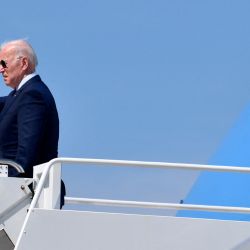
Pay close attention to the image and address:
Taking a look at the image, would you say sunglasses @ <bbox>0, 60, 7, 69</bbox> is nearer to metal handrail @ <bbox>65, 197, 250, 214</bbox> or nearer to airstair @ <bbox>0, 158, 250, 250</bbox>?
airstair @ <bbox>0, 158, 250, 250</bbox>

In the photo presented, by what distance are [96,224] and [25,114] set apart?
3.54 feet

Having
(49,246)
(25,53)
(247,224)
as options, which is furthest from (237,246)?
(25,53)

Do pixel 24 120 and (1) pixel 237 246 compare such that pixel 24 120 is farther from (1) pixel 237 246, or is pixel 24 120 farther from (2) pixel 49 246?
(1) pixel 237 246

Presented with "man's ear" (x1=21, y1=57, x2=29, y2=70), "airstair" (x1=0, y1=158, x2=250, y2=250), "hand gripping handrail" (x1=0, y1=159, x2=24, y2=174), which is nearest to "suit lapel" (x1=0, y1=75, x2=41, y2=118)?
"man's ear" (x1=21, y1=57, x2=29, y2=70)

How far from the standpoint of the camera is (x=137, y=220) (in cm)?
482

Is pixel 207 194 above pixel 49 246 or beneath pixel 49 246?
beneath

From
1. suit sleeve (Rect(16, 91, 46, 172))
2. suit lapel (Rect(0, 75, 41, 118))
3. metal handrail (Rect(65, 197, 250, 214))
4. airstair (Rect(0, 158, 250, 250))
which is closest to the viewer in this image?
airstair (Rect(0, 158, 250, 250))

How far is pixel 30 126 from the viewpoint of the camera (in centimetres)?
531

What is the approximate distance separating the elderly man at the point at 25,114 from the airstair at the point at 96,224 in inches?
11.7

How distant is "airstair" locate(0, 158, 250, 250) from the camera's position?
4727mm

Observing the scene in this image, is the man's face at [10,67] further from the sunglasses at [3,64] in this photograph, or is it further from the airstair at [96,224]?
the airstair at [96,224]

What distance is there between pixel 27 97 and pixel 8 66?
321 millimetres

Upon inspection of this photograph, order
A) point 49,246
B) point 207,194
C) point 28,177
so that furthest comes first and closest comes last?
point 207,194 → point 28,177 → point 49,246

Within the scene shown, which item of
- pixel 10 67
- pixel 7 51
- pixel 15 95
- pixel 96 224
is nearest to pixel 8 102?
pixel 15 95
